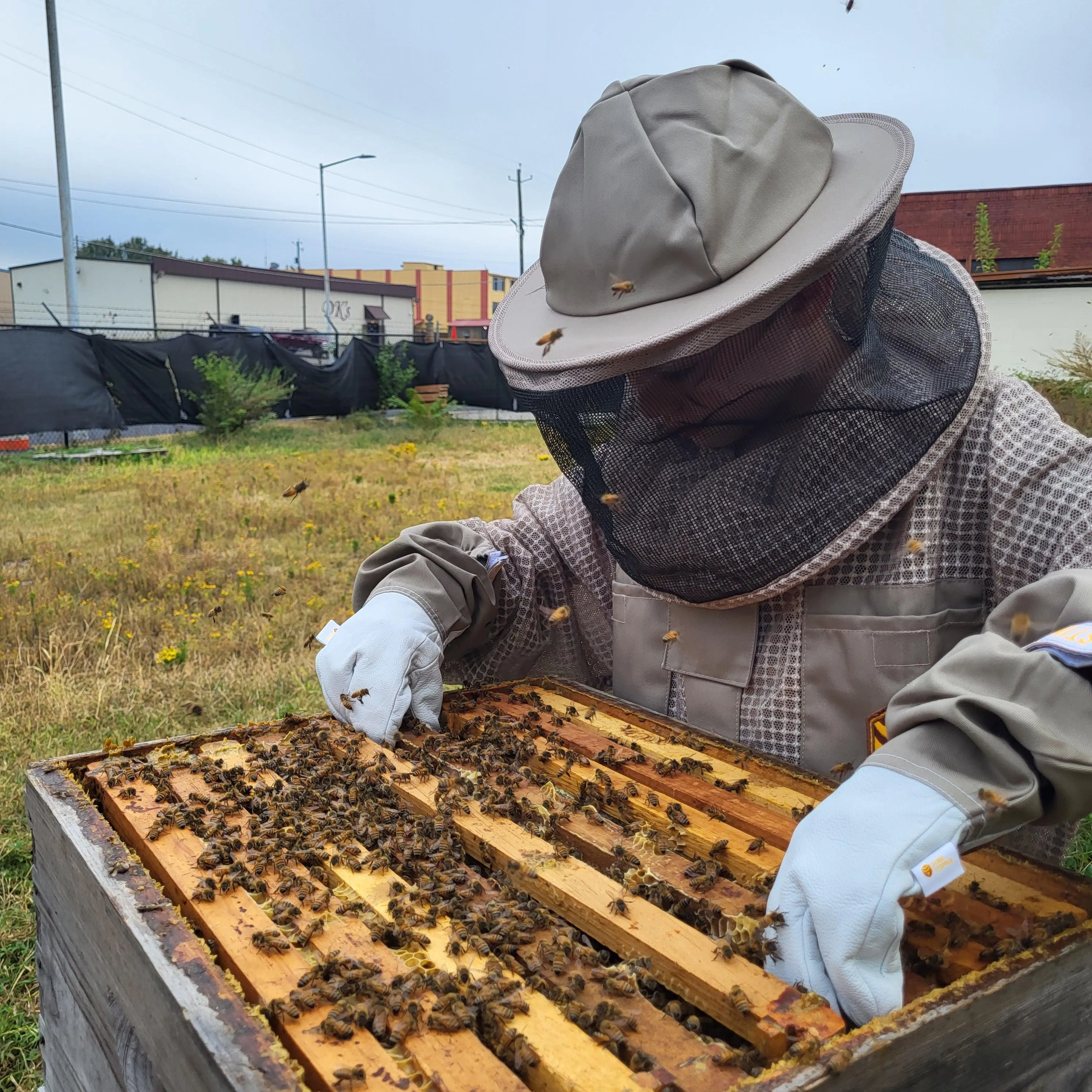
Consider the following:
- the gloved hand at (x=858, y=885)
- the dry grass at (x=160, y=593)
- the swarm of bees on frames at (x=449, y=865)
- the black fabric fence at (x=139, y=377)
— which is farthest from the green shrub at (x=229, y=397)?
the gloved hand at (x=858, y=885)

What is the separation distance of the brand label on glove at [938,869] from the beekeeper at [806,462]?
58 millimetres

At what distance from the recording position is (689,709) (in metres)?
2.32

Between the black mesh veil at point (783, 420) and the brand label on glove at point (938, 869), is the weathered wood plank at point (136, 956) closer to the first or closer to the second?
the brand label on glove at point (938, 869)

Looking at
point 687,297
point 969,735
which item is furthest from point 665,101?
point 969,735

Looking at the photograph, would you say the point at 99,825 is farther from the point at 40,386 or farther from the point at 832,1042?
the point at 40,386

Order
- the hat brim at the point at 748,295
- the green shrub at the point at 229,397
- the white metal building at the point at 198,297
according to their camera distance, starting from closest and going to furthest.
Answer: the hat brim at the point at 748,295 → the green shrub at the point at 229,397 → the white metal building at the point at 198,297

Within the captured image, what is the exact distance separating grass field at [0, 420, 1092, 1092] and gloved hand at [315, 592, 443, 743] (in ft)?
4.33

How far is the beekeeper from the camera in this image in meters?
1.40

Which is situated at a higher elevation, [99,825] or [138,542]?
[99,825]

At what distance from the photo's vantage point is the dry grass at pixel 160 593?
13.0 feet

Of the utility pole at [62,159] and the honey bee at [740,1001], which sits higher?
the utility pole at [62,159]

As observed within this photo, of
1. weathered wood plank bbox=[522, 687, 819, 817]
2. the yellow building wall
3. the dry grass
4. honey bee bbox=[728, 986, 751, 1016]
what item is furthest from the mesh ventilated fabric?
the yellow building wall

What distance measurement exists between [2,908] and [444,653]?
5.69ft

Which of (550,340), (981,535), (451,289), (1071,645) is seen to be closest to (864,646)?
(981,535)
